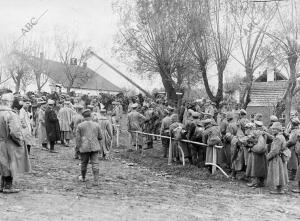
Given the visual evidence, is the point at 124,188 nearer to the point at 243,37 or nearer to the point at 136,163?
the point at 136,163

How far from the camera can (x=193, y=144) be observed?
47.3 feet

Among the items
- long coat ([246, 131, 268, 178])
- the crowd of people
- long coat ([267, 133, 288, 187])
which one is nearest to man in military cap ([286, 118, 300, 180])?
the crowd of people

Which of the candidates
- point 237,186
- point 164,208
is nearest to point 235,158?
point 237,186

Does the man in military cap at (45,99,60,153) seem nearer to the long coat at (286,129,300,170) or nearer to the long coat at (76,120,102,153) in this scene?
the long coat at (76,120,102,153)

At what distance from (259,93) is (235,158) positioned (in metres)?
28.1

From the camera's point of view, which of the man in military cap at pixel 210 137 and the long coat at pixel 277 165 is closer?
the long coat at pixel 277 165

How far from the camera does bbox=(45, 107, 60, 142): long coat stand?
→ 1645 centimetres

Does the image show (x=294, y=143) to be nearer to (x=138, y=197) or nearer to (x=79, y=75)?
(x=138, y=197)

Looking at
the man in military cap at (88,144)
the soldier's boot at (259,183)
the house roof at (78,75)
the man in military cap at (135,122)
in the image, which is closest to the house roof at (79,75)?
the house roof at (78,75)

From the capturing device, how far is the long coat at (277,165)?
11.3 meters

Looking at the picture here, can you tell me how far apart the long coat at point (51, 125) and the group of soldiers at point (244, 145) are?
3.72 m

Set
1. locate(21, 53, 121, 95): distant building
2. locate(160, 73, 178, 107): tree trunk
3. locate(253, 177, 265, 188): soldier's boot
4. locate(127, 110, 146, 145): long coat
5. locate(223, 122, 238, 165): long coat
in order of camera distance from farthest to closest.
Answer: locate(21, 53, 121, 95): distant building < locate(160, 73, 178, 107): tree trunk < locate(127, 110, 146, 145): long coat < locate(223, 122, 238, 165): long coat < locate(253, 177, 265, 188): soldier's boot

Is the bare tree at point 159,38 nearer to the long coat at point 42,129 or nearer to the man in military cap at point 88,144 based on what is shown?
the long coat at point 42,129

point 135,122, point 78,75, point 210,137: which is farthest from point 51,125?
point 78,75
